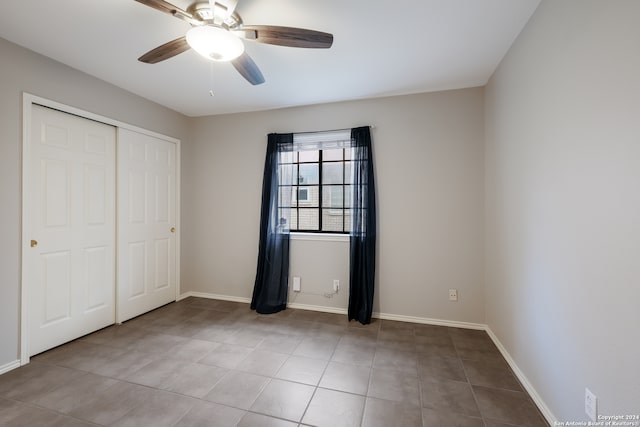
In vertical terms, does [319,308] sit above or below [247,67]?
below

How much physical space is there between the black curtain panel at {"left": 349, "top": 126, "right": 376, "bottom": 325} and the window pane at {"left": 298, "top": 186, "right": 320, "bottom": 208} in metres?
0.54

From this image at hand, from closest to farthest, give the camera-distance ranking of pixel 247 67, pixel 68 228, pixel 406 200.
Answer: pixel 247 67 → pixel 68 228 → pixel 406 200

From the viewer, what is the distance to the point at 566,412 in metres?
1.39

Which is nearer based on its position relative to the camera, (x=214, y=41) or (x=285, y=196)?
(x=214, y=41)

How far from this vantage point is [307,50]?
2.11 metres

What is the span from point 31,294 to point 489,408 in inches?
136

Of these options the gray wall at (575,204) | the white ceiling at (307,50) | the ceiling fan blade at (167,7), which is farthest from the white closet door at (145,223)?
the gray wall at (575,204)

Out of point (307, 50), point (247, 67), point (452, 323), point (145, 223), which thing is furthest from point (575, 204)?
point (145, 223)

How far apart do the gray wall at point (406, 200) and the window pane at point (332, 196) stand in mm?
471

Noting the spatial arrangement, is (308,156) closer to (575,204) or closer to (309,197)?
(309,197)

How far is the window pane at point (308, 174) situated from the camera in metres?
3.33

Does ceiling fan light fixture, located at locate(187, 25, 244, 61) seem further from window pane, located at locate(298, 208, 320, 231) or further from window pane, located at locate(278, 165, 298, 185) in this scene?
window pane, located at locate(298, 208, 320, 231)

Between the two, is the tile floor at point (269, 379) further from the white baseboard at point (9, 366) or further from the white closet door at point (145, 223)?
the white closet door at point (145, 223)

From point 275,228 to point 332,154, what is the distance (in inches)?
45.0
